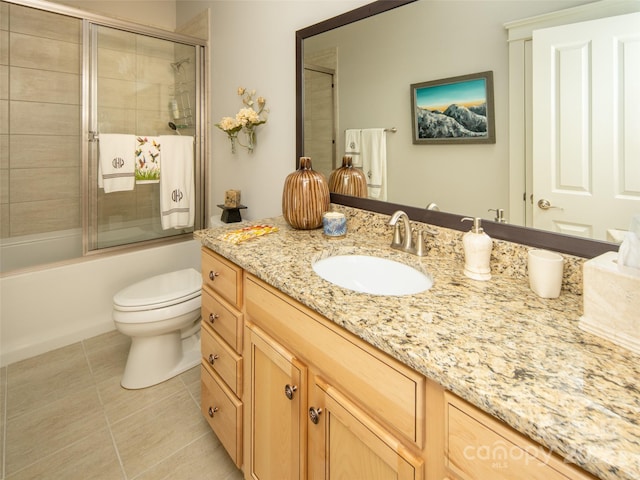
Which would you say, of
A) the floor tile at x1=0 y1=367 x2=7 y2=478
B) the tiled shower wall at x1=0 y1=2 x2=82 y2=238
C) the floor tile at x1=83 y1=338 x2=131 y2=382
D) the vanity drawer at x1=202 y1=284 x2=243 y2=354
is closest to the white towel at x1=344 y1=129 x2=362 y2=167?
the vanity drawer at x1=202 y1=284 x2=243 y2=354

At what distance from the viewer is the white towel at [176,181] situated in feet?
7.88

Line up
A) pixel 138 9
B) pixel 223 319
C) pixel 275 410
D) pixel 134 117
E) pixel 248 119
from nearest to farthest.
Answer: pixel 275 410
pixel 223 319
pixel 248 119
pixel 134 117
pixel 138 9

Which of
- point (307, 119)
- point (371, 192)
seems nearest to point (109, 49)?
point (307, 119)

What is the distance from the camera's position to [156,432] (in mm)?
1499

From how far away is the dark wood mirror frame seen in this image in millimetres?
824

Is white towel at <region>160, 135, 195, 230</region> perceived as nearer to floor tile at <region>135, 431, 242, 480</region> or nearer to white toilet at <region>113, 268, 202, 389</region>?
white toilet at <region>113, 268, 202, 389</region>

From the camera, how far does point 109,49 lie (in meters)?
2.18

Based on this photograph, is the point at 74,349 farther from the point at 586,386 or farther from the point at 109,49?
the point at 586,386

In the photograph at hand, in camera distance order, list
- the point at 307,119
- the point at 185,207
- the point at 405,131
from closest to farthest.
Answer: the point at 405,131 → the point at 307,119 → the point at 185,207

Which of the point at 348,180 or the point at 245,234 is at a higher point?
the point at 348,180

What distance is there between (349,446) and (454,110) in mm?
966

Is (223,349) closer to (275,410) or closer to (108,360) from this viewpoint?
(275,410)

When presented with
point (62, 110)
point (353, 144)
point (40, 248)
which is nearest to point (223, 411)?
point (353, 144)

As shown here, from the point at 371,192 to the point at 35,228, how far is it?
2.49 meters
